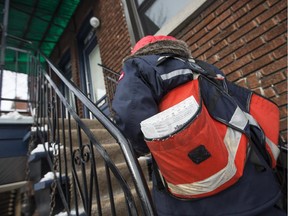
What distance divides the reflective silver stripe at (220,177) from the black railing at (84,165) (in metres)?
0.20

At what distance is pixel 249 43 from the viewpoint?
94.3 inches

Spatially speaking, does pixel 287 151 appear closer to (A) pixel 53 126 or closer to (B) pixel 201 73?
(B) pixel 201 73

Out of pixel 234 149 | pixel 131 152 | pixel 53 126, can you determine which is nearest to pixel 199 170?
pixel 234 149

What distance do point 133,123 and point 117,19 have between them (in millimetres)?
4216

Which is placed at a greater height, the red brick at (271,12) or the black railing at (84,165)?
the red brick at (271,12)

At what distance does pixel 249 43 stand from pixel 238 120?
5.42ft

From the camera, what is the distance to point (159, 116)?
103 centimetres

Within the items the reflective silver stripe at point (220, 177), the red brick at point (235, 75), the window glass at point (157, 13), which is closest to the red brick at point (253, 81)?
the red brick at point (235, 75)

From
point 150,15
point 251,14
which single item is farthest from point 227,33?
point 150,15

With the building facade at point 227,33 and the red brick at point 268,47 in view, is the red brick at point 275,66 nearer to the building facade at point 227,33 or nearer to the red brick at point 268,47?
the building facade at point 227,33

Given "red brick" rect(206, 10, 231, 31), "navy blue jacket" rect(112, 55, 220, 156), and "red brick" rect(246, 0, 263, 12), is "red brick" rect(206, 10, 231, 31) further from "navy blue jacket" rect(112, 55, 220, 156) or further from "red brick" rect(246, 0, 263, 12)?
"navy blue jacket" rect(112, 55, 220, 156)

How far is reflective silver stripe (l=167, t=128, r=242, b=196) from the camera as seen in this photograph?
98 centimetres

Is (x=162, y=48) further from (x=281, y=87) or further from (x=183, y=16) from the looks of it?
(x=183, y=16)

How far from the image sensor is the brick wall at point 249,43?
2123 millimetres
